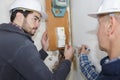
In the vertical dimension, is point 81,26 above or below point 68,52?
above

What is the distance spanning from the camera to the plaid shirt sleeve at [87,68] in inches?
57.8

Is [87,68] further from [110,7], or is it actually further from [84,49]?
[110,7]

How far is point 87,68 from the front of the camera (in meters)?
1.53

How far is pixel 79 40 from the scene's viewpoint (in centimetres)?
181

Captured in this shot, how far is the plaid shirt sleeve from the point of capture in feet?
4.81

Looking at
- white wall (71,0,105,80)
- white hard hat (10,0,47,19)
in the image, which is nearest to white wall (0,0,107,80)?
white wall (71,0,105,80)

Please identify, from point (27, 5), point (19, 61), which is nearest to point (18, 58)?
point (19, 61)

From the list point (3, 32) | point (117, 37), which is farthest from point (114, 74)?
point (3, 32)

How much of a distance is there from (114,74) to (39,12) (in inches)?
28.3

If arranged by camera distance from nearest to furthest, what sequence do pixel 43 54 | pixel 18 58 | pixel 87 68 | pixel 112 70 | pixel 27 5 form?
pixel 112 70
pixel 18 58
pixel 27 5
pixel 87 68
pixel 43 54

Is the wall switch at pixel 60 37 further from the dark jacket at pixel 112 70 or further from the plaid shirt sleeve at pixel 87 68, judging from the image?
the dark jacket at pixel 112 70

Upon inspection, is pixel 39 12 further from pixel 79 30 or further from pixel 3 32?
pixel 79 30

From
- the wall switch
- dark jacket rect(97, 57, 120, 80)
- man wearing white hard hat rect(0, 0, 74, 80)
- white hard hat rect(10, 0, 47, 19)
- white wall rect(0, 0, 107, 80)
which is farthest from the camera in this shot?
the wall switch

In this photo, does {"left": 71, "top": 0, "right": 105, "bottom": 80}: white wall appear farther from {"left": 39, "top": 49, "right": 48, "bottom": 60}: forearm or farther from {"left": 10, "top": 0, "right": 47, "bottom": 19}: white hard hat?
{"left": 10, "top": 0, "right": 47, "bottom": 19}: white hard hat
